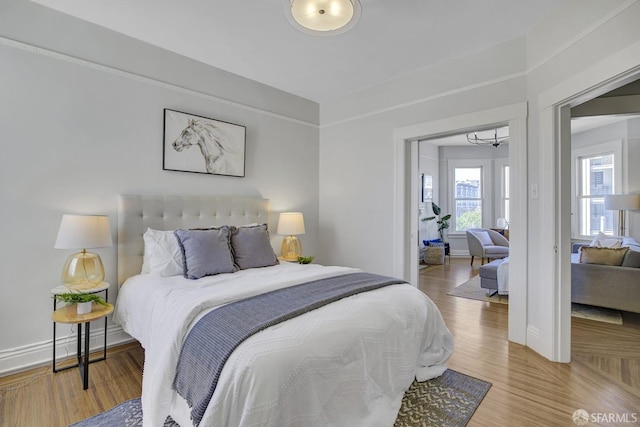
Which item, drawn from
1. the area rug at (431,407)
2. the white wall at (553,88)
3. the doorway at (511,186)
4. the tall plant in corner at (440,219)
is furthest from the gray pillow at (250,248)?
the tall plant in corner at (440,219)

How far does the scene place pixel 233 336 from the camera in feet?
4.63

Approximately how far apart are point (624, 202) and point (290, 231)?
16.9 ft

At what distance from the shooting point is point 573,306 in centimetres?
391

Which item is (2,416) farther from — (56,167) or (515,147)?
(515,147)

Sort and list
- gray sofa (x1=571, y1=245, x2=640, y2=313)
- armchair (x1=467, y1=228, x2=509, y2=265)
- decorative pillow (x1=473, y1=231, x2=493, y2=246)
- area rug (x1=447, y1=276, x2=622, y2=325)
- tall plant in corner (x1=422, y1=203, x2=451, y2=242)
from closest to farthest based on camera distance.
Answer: gray sofa (x1=571, y1=245, x2=640, y2=313) < area rug (x1=447, y1=276, x2=622, y2=325) < armchair (x1=467, y1=228, x2=509, y2=265) < decorative pillow (x1=473, y1=231, x2=493, y2=246) < tall plant in corner (x1=422, y1=203, x2=451, y2=242)

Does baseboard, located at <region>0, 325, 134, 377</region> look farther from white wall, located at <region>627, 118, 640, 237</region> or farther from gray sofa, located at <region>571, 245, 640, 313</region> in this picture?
white wall, located at <region>627, 118, 640, 237</region>

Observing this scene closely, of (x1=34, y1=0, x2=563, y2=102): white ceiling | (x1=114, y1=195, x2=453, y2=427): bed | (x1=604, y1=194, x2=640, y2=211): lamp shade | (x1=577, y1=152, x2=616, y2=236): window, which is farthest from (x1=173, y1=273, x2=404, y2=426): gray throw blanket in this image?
(x1=577, y1=152, x2=616, y2=236): window

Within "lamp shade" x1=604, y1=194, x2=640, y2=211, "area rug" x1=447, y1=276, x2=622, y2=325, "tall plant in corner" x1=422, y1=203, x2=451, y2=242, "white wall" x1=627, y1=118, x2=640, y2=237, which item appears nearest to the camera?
"area rug" x1=447, y1=276, x2=622, y2=325

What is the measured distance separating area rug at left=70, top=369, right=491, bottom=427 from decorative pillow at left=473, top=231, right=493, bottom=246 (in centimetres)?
452

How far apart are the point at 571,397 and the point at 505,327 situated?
1187 mm

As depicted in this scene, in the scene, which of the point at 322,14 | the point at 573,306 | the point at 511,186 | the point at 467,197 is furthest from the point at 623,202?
the point at 322,14

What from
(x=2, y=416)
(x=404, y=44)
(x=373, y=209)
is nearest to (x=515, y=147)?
(x=404, y=44)

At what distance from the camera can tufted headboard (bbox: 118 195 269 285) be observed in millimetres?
2699
